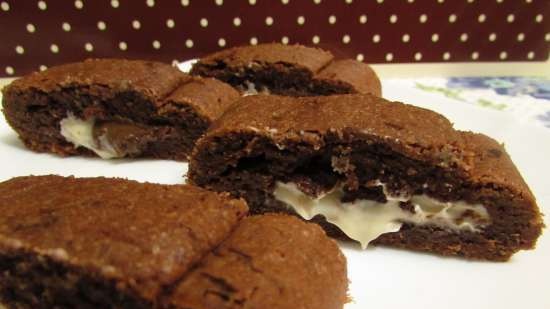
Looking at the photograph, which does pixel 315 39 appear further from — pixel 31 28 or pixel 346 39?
pixel 31 28

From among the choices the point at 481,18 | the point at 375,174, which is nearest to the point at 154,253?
the point at 375,174

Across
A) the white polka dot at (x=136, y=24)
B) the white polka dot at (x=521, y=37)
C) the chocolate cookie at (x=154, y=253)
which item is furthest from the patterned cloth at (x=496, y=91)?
the chocolate cookie at (x=154, y=253)

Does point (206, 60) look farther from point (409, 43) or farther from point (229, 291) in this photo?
point (229, 291)

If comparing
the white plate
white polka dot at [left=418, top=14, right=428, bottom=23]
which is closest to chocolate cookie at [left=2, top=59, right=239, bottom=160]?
the white plate

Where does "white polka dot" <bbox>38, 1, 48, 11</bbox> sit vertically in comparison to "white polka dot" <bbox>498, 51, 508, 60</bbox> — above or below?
above

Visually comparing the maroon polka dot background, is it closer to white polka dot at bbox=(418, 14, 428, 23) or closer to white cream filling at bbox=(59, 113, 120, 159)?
white polka dot at bbox=(418, 14, 428, 23)

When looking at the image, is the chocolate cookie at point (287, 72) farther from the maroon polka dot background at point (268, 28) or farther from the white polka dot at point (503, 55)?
the white polka dot at point (503, 55)
